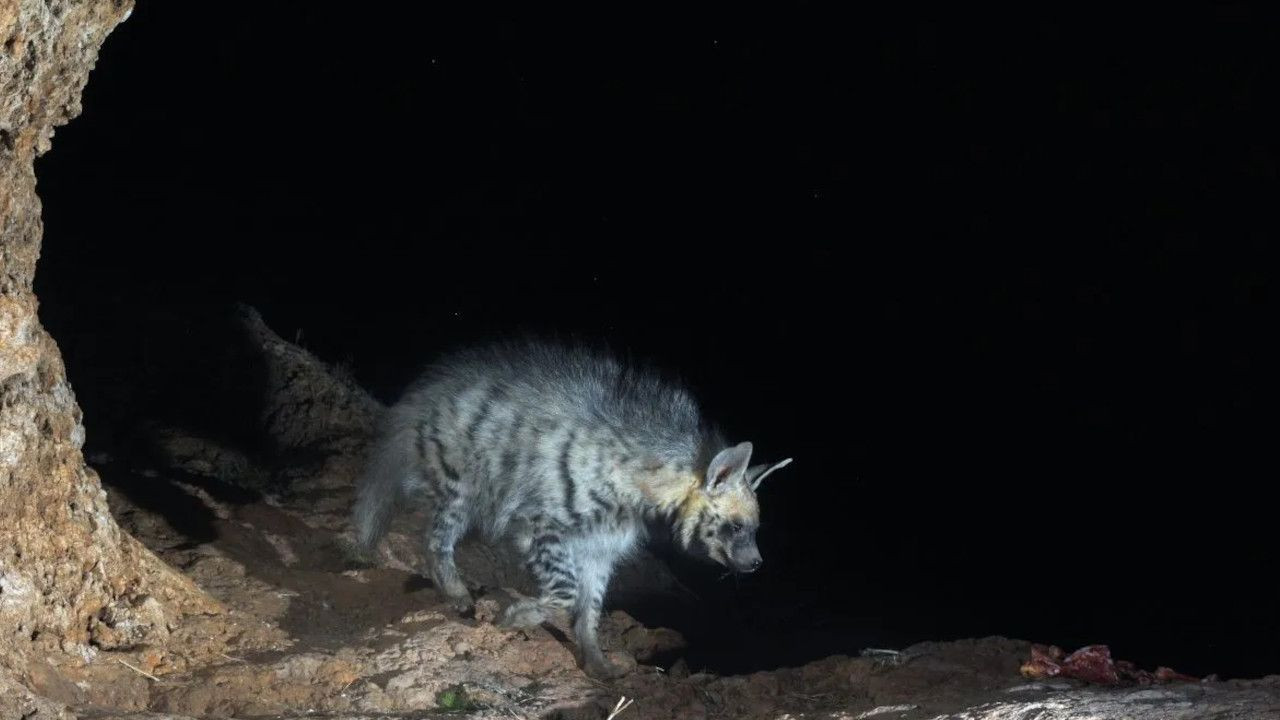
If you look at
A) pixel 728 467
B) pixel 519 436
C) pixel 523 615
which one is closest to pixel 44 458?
pixel 523 615

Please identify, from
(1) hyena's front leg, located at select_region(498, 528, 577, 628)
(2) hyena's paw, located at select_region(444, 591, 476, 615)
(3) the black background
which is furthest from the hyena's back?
(3) the black background

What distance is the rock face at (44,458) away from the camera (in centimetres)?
343

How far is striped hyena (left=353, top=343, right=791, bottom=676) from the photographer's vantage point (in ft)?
18.0

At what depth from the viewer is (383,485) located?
590 centimetres

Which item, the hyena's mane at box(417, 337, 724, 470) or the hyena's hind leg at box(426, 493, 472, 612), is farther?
the hyena's mane at box(417, 337, 724, 470)

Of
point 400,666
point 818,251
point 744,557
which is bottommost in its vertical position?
point 400,666

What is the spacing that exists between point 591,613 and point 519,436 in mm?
923

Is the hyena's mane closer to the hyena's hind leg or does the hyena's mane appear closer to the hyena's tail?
the hyena's tail

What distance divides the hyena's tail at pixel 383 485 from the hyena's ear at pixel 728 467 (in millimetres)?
1436

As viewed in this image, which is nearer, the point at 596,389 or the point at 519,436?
the point at 519,436

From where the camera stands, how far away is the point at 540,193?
362 inches

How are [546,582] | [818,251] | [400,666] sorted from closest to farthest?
1. [400,666]
2. [546,582]
3. [818,251]

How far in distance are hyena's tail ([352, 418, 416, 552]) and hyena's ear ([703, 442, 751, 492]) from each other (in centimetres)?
144

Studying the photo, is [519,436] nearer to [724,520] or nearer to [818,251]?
[724,520]
